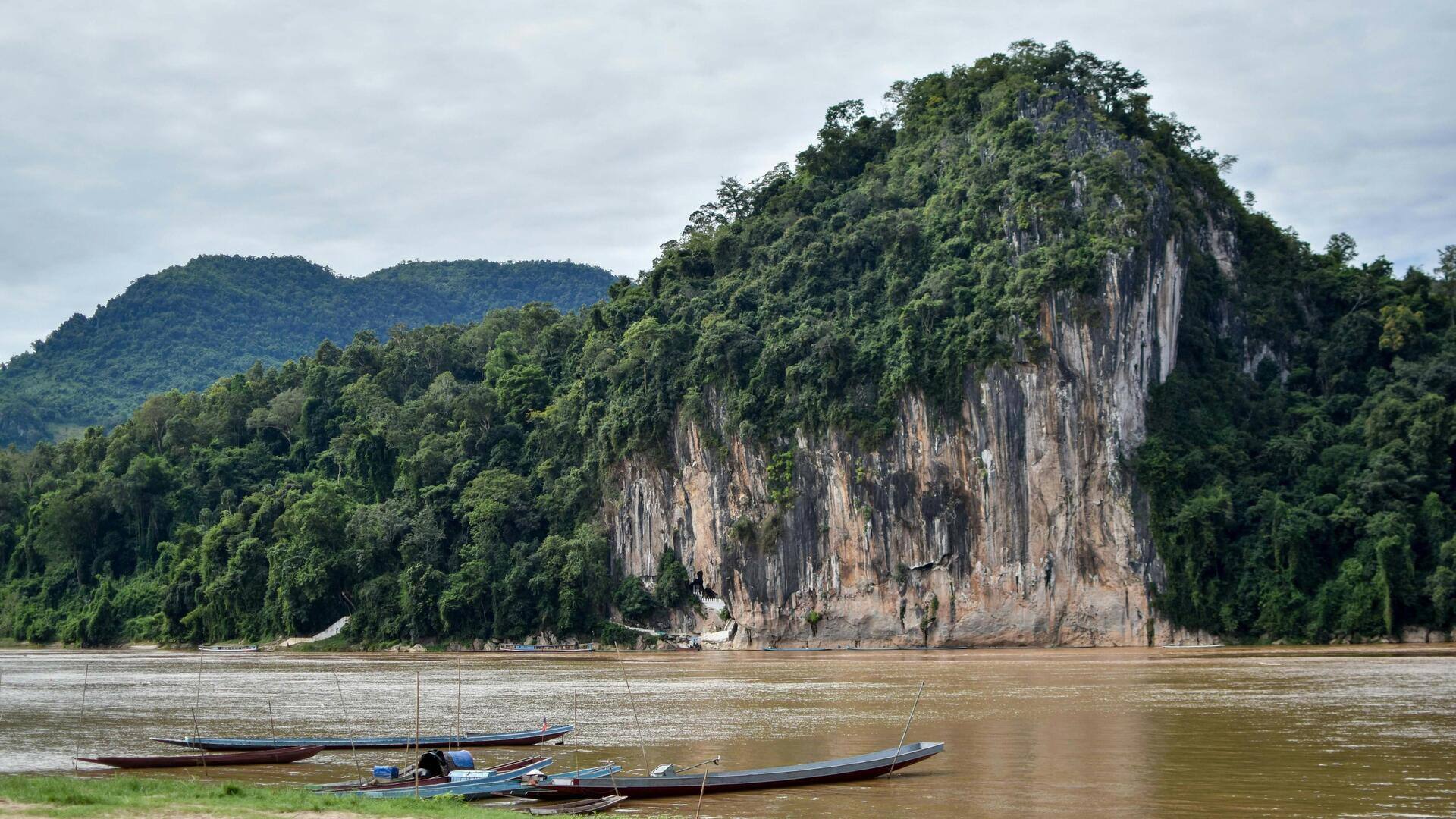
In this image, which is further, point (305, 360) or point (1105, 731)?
point (305, 360)

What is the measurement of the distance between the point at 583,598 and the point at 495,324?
38555mm

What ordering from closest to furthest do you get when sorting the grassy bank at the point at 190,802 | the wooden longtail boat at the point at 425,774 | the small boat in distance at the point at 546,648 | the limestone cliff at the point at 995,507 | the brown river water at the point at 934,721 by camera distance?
1. the grassy bank at the point at 190,802
2. the brown river water at the point at 934,721
3. the wooden longtail boat at the point at 425,774
4. the limestone cliff at the point at 995,507
5. the small boat in distance at the point at 546,648

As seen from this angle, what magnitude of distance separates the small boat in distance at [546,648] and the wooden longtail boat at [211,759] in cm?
4470

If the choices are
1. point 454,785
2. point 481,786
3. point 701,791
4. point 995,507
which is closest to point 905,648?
point 995,507

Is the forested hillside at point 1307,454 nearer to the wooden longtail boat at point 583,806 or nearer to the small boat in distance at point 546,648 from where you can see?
the small boat in distance at point 546,648

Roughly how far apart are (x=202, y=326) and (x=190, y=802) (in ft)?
511

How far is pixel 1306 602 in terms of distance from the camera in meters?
55.8

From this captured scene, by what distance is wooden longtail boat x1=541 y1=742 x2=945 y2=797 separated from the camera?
18.7 meters

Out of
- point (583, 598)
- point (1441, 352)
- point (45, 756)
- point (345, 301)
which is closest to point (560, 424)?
point (583, 598)

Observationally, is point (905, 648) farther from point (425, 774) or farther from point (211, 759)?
point (425, 774)

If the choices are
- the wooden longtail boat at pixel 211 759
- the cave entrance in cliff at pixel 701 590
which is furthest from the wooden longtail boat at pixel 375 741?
the cave entrance in cliff at pixel 701 590

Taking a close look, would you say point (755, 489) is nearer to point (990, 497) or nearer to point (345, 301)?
point (990, 497)

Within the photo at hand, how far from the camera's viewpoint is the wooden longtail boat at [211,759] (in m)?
21.7

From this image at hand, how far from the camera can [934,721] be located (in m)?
27.3
